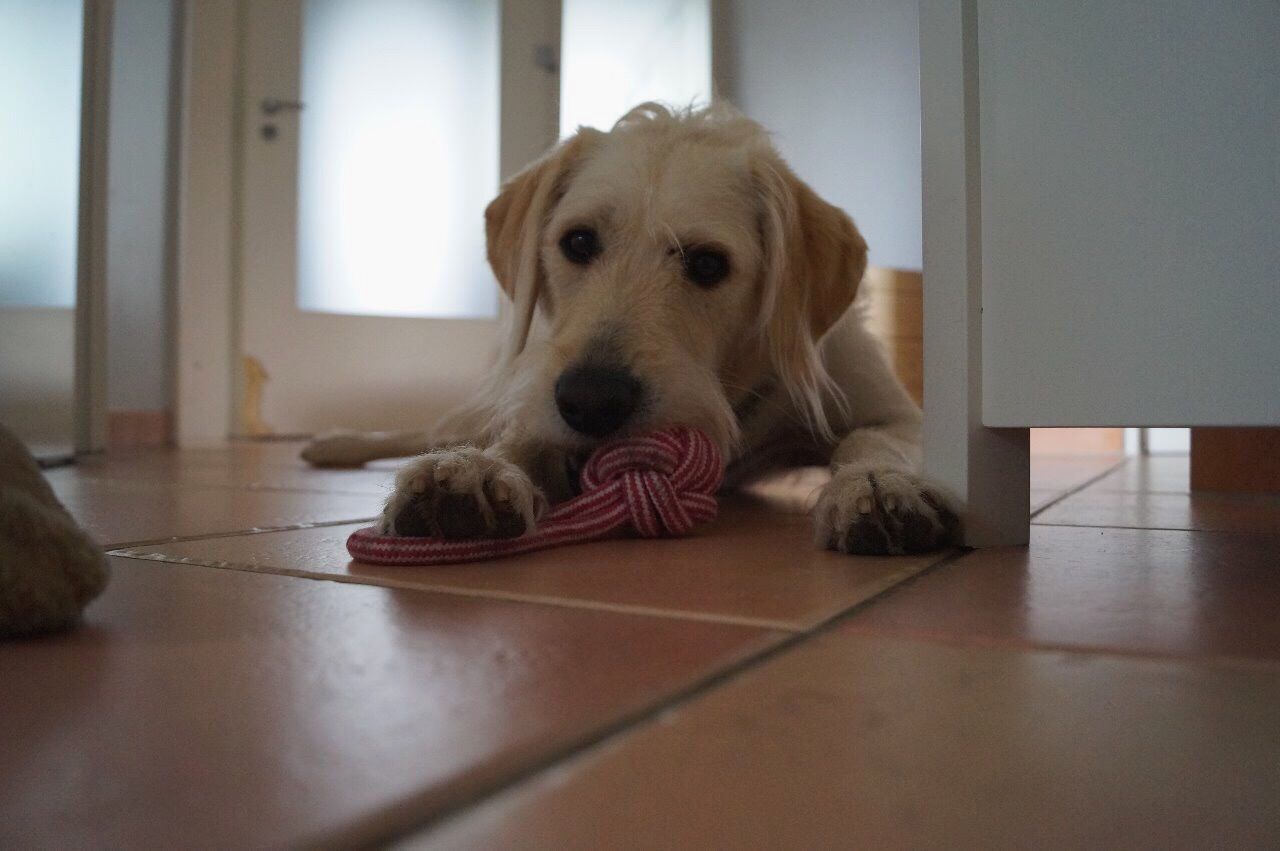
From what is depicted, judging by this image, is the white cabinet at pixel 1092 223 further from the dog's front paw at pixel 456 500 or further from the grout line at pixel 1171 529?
the dog's front paw at pixel 456 500

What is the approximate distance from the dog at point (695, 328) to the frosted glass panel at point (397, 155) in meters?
3.78

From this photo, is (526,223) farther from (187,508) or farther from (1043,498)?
(1043,498)

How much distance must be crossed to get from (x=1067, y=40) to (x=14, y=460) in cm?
112

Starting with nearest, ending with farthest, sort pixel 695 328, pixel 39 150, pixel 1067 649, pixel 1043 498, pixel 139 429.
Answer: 1. pixel 1067 649
2. pixel 695 328
3. pixel 1043 498
4. pixel 39 150
5. pixel 139 429

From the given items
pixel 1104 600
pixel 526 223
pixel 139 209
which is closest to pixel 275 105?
pixel 139 209

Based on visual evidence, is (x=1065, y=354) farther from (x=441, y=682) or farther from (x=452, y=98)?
(x=452, y=98)

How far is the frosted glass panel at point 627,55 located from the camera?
20.3 feet

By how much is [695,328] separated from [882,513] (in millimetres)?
600

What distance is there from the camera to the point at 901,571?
1.07 metres

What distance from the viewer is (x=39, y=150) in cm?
321

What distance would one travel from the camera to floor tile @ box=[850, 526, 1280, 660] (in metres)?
0.76

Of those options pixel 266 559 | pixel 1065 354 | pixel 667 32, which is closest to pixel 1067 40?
pixel 1065 354

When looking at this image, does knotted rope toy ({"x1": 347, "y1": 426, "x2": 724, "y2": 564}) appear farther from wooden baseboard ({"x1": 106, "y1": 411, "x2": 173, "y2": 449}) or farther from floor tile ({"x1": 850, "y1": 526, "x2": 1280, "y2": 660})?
wooden baseboard ({"x1": 106, "y1": 411, "x2": 173, "y2": 449})

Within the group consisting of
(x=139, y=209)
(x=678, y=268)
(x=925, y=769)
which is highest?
(x=139, y=209)
